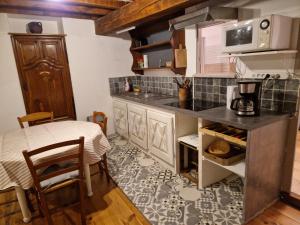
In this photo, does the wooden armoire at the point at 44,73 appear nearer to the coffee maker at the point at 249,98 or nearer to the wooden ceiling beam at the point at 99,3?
the wooden ceiling beam at the point at 99,3

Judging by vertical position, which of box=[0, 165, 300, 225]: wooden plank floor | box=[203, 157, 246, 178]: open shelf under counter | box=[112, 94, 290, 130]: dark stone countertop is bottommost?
box=[0, 165, 300, 225]: wooden plank floor

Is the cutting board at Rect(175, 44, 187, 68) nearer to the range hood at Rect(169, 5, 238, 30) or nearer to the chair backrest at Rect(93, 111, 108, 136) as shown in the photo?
the range hood at Rect(169, 5, 238, 30)

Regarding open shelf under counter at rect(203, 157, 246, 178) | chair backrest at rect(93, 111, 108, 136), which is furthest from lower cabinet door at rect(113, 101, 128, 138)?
open shelf under counter at rect(203, 157, 246, 178)

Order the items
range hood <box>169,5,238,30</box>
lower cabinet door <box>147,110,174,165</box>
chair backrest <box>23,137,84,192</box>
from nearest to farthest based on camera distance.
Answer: chair backrest <box>23,137,84,192</box>, range hood <box>169,5,238,30</box>, lower cabinet door <box>147,110,174,165</box>

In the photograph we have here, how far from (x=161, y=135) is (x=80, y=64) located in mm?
1925

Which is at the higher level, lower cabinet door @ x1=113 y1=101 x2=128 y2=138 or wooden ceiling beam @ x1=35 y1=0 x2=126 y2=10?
wooden ceiling beam @ x1=35 y1=0 x2=126 y2=10

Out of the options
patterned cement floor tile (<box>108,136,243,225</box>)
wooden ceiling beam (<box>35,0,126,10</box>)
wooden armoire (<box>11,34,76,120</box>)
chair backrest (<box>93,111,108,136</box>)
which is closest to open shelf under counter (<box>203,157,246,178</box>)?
patterned cement floor tile (<box>108,136,243,225</box>)

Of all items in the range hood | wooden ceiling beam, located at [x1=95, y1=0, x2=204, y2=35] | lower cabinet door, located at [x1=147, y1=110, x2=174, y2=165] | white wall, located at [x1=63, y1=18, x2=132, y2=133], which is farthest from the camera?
white wall, located at [x1=63, y1=18, x2=132, y2=133]

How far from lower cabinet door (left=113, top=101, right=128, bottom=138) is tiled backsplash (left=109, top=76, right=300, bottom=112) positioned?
1.23ft

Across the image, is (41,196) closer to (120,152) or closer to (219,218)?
(219,218)

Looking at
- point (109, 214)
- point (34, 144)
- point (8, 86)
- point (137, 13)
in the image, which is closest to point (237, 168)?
point (109, 214)

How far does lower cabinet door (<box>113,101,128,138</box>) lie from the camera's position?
337cm

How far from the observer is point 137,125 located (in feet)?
9.86

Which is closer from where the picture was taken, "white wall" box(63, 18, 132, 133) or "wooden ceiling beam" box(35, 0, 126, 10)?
"wooden ceiling beam" box(35, 0, 126, 10)
